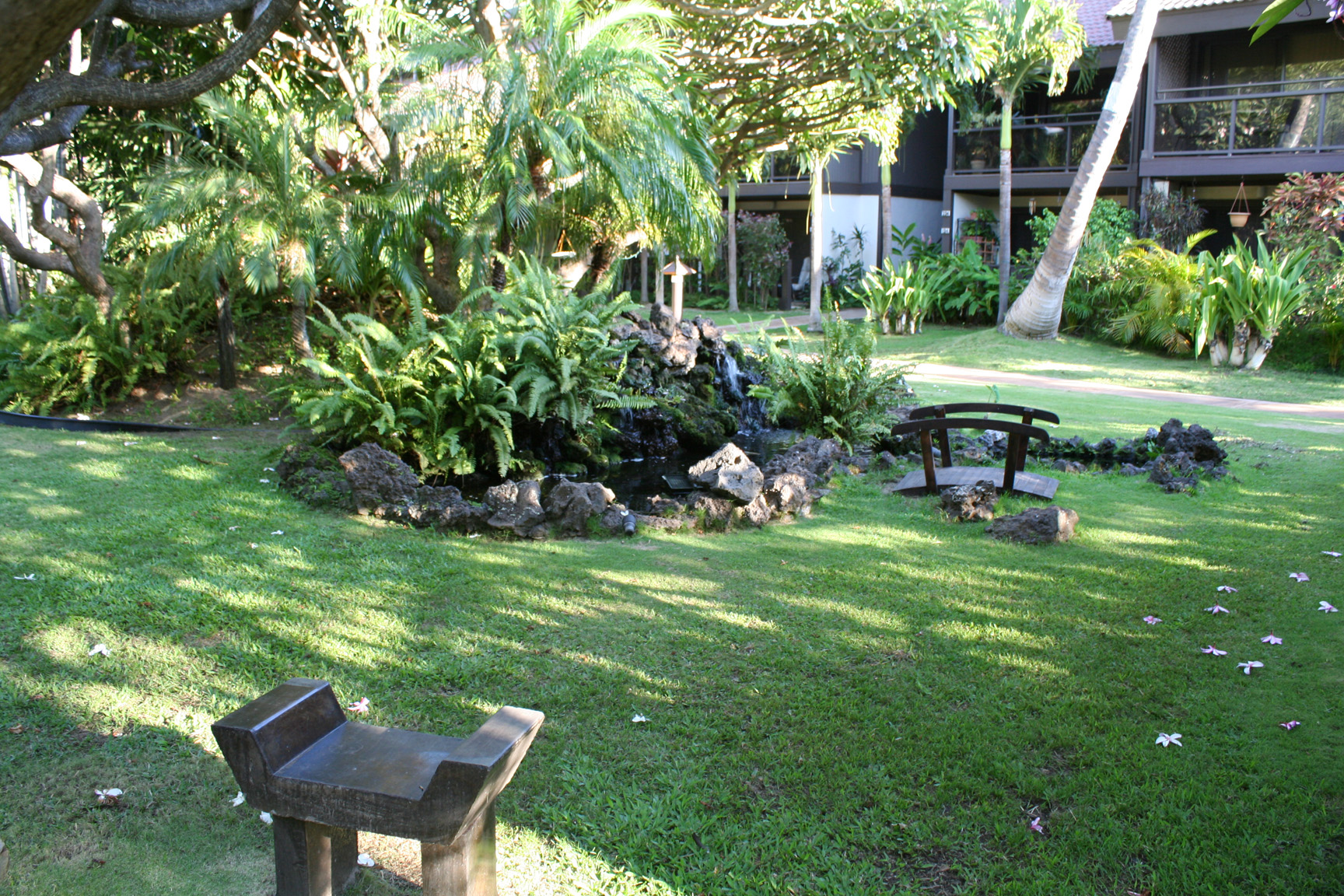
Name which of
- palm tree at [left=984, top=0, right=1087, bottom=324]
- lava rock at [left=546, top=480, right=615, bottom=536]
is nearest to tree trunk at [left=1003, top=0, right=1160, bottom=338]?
palm tree at [left=984, top=0, right=1087, bottom=324]

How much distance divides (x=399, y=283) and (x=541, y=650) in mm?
6596

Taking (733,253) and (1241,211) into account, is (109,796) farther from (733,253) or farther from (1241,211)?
(1241,211)

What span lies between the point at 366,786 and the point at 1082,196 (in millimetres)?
16942

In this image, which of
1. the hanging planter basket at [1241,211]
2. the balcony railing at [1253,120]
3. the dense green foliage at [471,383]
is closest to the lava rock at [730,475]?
the dense green foliage at [471,383]

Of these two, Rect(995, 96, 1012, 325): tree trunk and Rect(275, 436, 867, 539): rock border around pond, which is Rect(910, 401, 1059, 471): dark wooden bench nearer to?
Rect(275, 436, 867, 539): rock border around pond

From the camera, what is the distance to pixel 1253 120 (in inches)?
742

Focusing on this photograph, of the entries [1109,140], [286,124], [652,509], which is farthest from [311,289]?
[1109,140]

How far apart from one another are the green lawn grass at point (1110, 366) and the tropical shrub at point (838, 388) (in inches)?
261

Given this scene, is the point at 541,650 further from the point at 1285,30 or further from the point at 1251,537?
the point at 1285,30

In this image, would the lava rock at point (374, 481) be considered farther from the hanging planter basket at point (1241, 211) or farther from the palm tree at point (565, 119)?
the hanging planter basket at point (1241, 211)

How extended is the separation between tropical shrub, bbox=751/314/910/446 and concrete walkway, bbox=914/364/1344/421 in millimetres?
4618

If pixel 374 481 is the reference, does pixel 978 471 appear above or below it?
below

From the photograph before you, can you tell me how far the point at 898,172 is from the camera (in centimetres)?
2772

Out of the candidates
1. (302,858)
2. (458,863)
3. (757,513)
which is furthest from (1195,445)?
Answer: (302,858)
